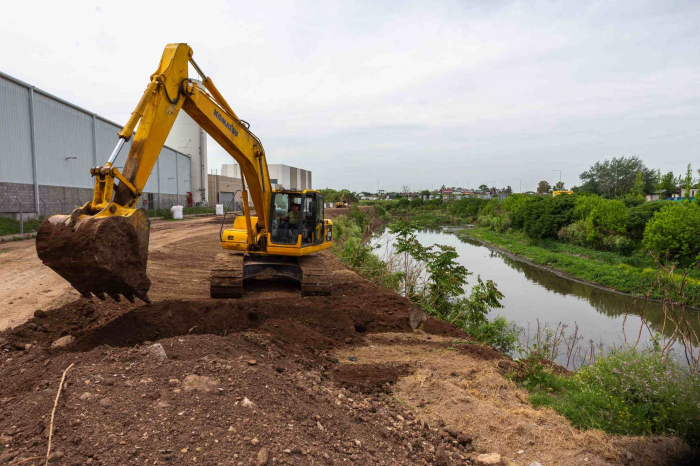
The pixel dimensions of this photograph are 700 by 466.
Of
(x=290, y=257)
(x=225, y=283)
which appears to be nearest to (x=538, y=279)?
(x=290, y=257)

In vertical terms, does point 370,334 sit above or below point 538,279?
above

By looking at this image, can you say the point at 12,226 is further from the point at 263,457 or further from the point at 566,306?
the point at 566,306

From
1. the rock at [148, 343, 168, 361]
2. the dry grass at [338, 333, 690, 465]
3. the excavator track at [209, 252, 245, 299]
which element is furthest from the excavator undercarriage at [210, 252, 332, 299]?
the rock at [148, 343, 168, 361]

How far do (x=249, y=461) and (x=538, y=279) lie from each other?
23429 mm

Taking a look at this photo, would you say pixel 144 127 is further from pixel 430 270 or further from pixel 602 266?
pixel 602 266

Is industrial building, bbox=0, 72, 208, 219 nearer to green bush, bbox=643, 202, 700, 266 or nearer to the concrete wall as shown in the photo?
the concrete wall

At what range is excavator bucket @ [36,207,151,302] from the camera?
477 cm

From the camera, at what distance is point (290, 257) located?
Answer: 10500 mm

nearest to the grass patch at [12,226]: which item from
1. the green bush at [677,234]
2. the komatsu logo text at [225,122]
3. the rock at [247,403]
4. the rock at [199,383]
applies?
the komatsu logo text at [225,122]

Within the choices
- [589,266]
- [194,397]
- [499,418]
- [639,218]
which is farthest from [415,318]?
[639,218]

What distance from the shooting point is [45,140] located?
22.0 meters

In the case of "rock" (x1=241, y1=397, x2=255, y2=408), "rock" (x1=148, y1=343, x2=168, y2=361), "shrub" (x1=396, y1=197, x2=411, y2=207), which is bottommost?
"rock" (x1=241, y1=397, x2=255, y2=408)

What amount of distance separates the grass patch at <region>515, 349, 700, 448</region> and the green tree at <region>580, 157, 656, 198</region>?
69996 millimetres

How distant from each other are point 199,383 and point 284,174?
55.9 meters
